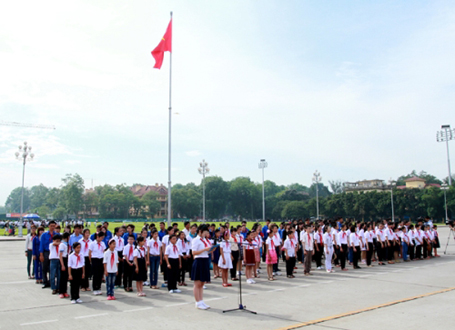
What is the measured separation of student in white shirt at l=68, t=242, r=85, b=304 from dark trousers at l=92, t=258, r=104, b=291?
1032 millimetres

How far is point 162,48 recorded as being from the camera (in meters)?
21.7

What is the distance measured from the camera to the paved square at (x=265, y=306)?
6.91 meters

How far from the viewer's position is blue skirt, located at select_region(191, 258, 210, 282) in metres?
8.17

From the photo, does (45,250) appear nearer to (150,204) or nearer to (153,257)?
(153,257)

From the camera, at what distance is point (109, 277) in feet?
30.7

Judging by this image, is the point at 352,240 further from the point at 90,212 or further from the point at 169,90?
the point at 90,212

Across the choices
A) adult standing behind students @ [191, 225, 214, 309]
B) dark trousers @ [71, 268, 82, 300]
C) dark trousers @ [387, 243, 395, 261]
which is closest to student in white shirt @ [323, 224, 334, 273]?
dark trousers @ [387, 243, 395, 261]

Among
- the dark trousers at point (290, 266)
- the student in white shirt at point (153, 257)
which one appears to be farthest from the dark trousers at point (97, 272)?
the dark trousers at point (290, 266)

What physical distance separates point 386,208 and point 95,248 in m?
70.0

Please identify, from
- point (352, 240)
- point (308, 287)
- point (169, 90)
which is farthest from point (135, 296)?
point (169, 90)

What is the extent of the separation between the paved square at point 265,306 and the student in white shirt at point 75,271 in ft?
0.76

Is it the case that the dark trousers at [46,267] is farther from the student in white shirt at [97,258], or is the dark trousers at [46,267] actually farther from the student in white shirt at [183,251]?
the student in white shirt at [183,251]

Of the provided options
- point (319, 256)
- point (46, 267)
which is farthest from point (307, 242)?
point (46, 267)

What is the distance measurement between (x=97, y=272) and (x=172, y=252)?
6.95 ft
